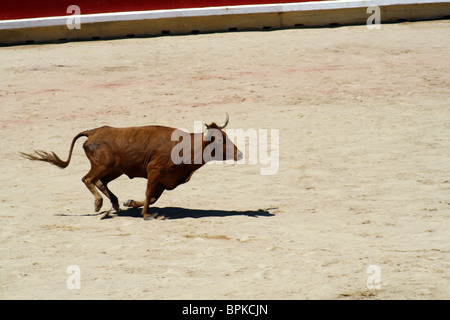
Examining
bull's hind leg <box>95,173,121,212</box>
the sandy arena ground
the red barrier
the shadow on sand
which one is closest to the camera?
the sandy arena ground

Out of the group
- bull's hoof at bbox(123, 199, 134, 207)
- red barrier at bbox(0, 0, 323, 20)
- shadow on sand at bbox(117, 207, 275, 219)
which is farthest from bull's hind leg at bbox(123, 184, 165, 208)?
red barrier at bbox(0, 0, 323, 20)

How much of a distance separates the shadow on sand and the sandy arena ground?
0.04 metres

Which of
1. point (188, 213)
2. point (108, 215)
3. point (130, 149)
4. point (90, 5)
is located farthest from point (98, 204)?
point (90, 5)

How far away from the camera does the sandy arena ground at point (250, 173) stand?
693 centimetres

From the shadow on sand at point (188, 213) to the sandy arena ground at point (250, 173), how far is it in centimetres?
4

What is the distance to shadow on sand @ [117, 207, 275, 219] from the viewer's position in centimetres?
877

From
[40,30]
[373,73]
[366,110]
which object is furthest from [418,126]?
[40,30]

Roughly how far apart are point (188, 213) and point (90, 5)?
9.52 meters

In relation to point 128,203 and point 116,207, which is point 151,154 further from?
point 116,207

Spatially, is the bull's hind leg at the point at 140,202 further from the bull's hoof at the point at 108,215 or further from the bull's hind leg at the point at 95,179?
the bull's hind leg at the point at 95,179

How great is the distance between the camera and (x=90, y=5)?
56.9 ft

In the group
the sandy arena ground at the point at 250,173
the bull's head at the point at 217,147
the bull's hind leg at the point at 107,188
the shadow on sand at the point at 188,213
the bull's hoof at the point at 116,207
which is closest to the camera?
the sandy arena ground at the point at 250,173

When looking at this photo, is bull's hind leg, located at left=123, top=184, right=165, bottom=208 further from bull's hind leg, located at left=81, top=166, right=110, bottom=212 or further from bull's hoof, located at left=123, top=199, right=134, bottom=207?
bull's hind leg, located at left=81, top=166, right=110, bottom=212

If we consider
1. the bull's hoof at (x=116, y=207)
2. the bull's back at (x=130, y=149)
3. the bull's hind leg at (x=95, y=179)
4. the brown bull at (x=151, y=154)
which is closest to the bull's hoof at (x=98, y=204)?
the bull's hind leg at (x=95, y=179)
